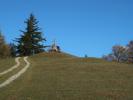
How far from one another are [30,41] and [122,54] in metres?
42.3

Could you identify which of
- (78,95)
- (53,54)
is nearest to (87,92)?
(78,95)

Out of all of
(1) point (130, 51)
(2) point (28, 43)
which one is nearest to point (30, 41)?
(2) point (28, 43)

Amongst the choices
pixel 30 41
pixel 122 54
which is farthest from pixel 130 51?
pixel 30 41

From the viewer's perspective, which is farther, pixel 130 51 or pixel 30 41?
→ pixel 130 51

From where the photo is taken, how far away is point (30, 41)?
5022 inches

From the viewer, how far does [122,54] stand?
158875 mm

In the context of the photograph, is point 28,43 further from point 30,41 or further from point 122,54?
point 122,54

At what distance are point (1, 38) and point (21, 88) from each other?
109 m

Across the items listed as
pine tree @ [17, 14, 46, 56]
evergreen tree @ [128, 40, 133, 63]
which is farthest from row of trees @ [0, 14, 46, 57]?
evergreen tree @ [128, 40, 133, 63]

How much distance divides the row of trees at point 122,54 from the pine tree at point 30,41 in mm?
32689

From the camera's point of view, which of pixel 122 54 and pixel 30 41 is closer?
pixel 30 41

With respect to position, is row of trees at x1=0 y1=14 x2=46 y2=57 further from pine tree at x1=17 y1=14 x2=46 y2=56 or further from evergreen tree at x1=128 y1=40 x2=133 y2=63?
evergreen tree at x1=128 y1=40 x2=133 y2=63

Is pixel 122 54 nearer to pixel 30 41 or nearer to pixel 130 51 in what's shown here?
pixel 130 51

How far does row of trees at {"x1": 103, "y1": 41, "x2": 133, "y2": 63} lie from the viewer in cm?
15275
